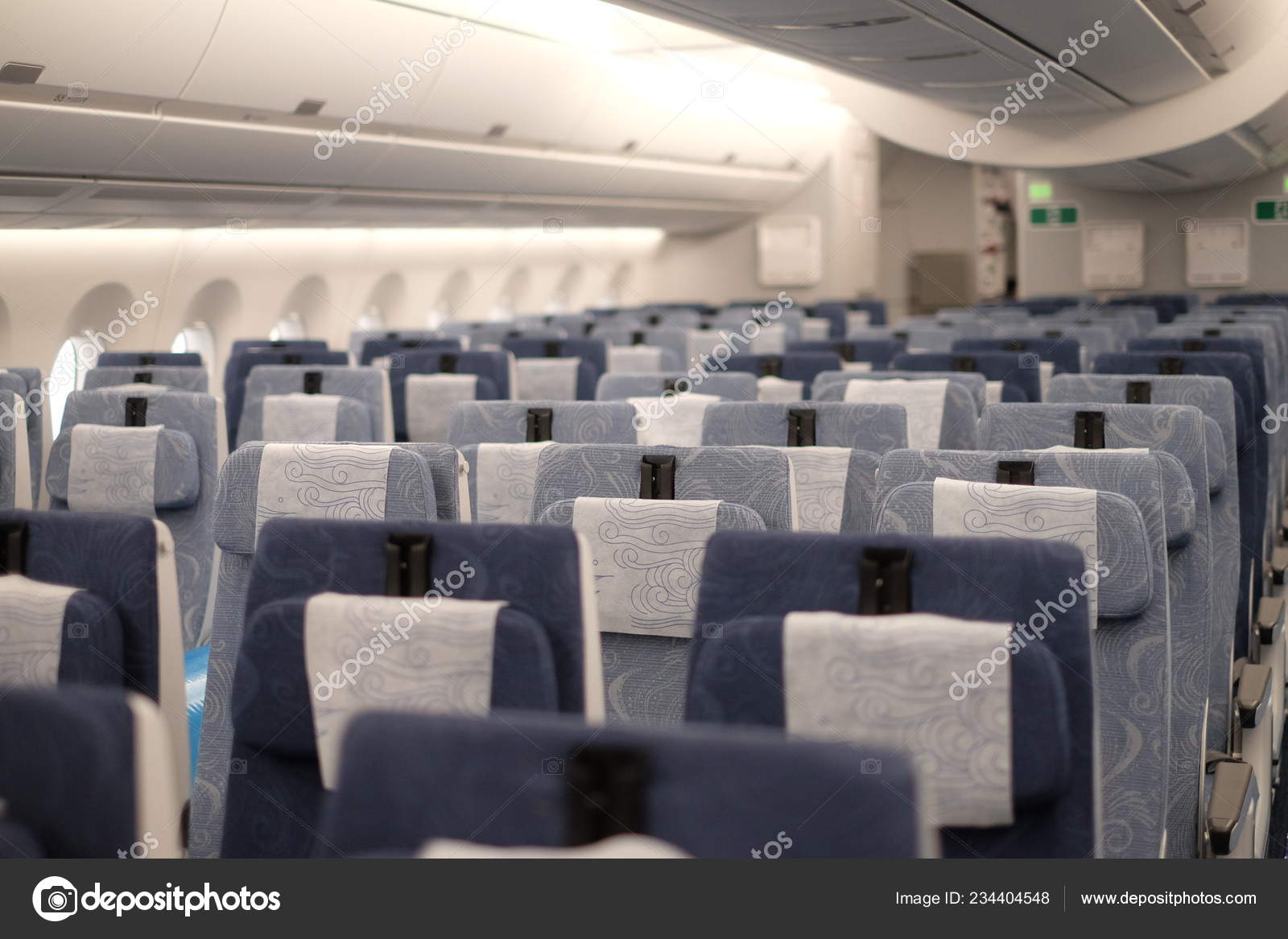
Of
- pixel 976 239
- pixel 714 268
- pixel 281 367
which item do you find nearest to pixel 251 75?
pixel 281 367

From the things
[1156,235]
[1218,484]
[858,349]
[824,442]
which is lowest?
[1218,484]

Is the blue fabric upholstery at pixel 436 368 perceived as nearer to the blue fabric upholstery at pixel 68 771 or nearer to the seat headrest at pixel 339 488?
the seat headrest at pixel 339 488

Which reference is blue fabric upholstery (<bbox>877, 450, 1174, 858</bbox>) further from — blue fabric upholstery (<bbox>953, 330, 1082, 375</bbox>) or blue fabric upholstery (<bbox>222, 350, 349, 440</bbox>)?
blue fabric upholstery (<bbox>222, 350, 349, 440</bbox>)

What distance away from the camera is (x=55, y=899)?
1498mm

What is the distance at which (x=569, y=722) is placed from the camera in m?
1.38

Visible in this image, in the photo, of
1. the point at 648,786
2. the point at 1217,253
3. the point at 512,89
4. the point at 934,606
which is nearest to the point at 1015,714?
the point at 934,606

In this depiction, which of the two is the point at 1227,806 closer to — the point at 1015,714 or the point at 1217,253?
the point at 1015,714

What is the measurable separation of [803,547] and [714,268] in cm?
2177

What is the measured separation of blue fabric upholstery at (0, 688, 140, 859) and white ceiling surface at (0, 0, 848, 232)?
18.0ft

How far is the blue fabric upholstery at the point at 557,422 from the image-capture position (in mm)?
4098

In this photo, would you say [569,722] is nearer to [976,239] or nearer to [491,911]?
[491,911]

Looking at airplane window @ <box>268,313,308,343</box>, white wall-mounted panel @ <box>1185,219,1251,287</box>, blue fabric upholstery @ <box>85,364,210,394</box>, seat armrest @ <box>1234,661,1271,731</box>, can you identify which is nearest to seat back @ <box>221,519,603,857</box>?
seat armrest @ <box>1234,661,1271,731</box>

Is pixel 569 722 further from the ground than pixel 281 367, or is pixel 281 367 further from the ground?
pixel 281 367

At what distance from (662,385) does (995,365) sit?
185 centimetres
